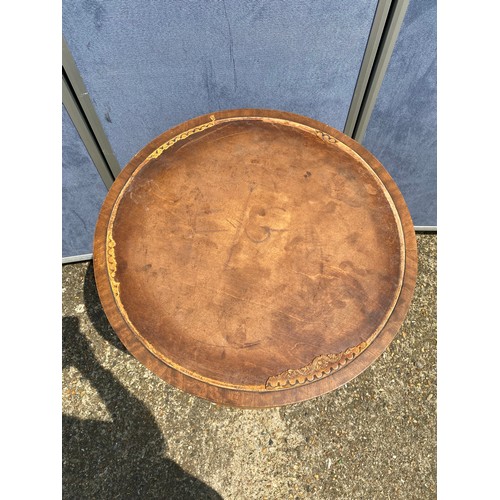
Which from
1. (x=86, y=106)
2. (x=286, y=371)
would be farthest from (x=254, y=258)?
(x=86, y=106)

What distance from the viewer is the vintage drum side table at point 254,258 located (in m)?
1.39

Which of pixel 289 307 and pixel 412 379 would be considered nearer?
pixel 289 307

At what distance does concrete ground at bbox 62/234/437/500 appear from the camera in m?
2.18

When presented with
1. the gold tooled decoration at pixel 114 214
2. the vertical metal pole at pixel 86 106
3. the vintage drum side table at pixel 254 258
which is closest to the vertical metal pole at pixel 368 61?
the vintage drum side table at pixel 254 258

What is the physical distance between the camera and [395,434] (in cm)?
232

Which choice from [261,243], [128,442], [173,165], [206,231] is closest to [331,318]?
[261,243]

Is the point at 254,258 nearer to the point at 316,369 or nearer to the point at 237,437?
the point at 316,369

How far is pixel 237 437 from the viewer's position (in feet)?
7.49

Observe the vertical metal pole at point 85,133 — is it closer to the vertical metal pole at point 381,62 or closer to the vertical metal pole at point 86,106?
the vertical metal pole at point 86,106

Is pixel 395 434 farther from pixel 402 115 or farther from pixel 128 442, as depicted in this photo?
pixel 402 115

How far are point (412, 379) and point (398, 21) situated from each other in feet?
6.38

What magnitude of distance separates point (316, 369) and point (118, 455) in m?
1.46

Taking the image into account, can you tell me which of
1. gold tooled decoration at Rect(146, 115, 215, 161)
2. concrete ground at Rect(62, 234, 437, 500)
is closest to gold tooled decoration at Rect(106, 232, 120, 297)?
gold tooled decoration at Rect(146, 115, 215, 161)

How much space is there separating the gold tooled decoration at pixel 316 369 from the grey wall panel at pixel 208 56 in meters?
1.27
